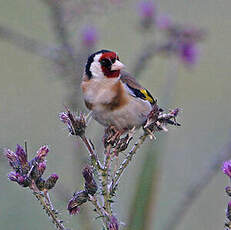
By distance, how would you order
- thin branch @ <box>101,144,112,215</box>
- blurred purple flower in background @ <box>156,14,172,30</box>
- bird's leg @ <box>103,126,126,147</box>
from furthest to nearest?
blurred purple flower in background @ <box>156,14,172,30</box>, bird's leg @ <box>103,126,126,147</box>, thin branch @ <box>101,144,112,215</box>

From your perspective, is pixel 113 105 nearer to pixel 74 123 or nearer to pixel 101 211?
pixel 74 123

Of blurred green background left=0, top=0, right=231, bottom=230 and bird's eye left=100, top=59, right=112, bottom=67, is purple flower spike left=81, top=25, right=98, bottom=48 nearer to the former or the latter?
blurred green background left=0, top=0, right=231, bottom=230

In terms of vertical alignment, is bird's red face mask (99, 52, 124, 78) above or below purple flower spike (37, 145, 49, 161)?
above

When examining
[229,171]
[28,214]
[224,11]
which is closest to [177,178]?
[28,214]

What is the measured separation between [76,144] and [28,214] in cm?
175

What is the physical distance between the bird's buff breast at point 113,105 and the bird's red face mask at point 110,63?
0.20 feet

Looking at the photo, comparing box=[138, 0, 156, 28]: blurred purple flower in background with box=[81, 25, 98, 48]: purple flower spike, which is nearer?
→ box=[81, 25, 98, 48]: purple flower spike

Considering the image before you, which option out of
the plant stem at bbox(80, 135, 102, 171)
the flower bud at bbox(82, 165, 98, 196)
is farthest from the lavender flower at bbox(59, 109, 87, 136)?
the flower bud at bbox(82, 165, 98, 196)

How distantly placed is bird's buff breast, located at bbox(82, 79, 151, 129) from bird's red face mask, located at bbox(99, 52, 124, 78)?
0.06 metres

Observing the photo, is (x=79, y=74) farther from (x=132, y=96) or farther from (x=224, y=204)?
(x=224, y=204)

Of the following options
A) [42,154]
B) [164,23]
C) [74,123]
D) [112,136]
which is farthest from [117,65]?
[164,23]

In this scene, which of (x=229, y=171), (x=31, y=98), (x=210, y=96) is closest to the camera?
(x=229, y=171)

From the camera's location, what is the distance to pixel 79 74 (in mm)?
3432

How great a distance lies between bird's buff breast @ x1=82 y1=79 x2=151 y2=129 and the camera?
290 cm
